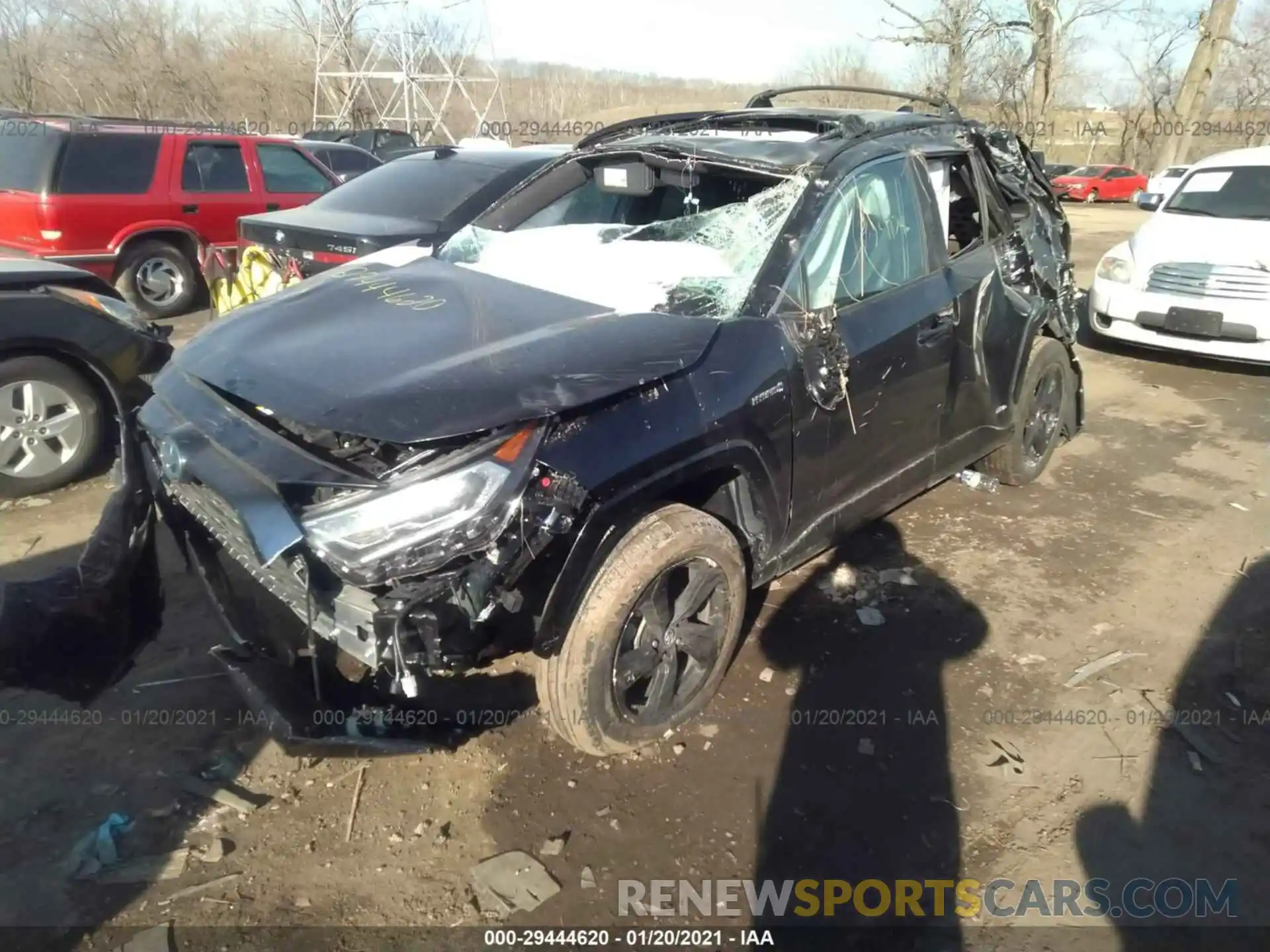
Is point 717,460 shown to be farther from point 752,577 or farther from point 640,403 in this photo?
point 752,577

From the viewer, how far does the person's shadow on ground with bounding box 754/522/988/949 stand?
241 centimetres

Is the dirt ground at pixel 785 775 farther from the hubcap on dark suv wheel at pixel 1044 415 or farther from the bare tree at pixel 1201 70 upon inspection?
the bare tree at pixel 1201 70

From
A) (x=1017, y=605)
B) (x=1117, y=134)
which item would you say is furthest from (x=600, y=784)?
(x=1117, y=134)

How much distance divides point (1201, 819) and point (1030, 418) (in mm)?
2518

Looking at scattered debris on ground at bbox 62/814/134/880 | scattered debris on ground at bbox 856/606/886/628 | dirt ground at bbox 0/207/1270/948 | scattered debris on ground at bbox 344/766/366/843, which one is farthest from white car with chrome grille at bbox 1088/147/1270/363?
scattered debris on ground at bbox 62/814/134/880

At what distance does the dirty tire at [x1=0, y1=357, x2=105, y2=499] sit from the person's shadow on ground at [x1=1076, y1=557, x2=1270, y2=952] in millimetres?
4877

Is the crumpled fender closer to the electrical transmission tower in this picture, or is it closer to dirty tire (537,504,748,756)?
dirty tire (537,504,748,756)

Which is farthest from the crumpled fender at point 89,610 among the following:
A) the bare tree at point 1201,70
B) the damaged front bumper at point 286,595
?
the bare tree at point 1201,70

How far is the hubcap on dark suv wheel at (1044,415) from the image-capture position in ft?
15.6

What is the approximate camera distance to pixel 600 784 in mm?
2773

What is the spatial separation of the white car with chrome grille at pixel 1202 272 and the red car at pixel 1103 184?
24189mm

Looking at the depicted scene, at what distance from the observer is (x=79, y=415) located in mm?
4559

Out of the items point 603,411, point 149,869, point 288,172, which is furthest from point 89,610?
point 288,172

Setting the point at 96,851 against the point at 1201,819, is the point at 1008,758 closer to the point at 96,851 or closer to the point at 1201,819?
the point at 1201,819
